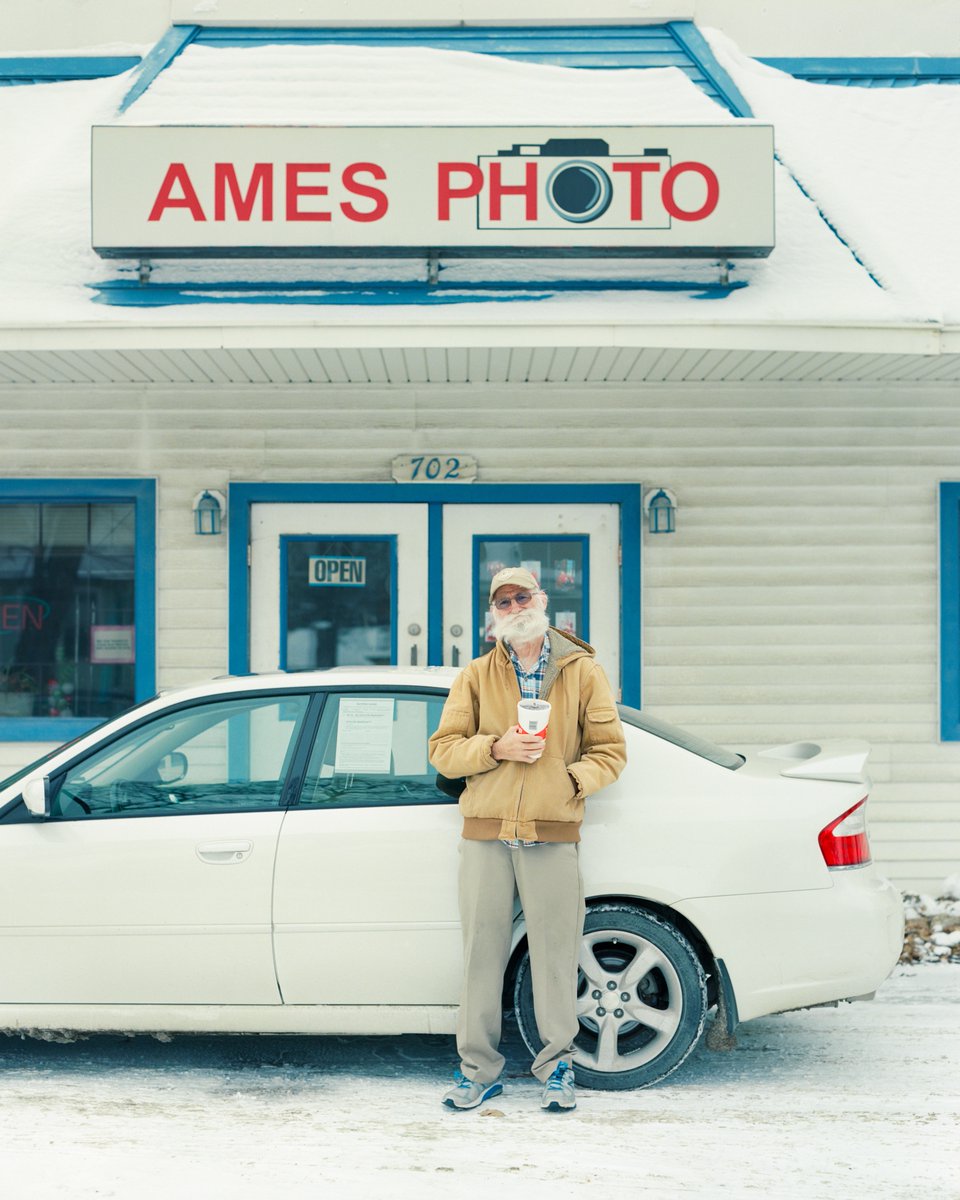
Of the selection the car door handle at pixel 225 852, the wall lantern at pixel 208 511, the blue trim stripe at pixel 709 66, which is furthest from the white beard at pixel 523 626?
the blue trim stripe at pixel 709 66

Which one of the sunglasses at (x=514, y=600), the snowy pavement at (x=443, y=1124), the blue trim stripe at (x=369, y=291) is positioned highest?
the blue trim stripe at (x=369, y=291)

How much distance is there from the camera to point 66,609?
300 inches

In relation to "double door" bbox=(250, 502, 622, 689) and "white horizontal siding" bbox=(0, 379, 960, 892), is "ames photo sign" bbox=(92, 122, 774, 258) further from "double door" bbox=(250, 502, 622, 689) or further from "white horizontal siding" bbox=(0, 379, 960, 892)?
"double door" bbox=(250, 502, 622, 689)

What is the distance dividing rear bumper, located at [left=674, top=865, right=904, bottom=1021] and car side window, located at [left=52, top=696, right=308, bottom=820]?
1596 millimetres

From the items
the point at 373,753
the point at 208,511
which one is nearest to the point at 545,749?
the point at 373,753

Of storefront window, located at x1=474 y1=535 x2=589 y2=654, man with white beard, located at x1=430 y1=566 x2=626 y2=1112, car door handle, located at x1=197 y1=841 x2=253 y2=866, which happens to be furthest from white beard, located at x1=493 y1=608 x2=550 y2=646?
storefront window, located at x1=474 y1=535 x2=589 y2=654

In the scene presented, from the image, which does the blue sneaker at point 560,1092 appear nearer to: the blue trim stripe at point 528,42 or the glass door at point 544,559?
the glass door at point 544,559

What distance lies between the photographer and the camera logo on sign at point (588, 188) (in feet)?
22.2

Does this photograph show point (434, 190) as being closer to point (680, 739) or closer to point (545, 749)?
point (680, 739)

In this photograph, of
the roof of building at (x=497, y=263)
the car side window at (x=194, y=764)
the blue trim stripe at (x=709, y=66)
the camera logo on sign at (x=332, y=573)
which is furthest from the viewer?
the blue trim stripe at (x=709, y=66)

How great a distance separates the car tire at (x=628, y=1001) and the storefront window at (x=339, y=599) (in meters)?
3.48

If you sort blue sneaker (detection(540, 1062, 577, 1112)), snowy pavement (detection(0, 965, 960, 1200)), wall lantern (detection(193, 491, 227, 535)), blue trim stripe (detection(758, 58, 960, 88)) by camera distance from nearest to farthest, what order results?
snowy pavement (detection(0, 965, 960, 1200)) → blue sneaker (detection(540, 1062, 577, 1112)) → wall lantern (detection(193, 491, 227, 535)) → blue trim stripe (detection(758, 58, 960, 88))

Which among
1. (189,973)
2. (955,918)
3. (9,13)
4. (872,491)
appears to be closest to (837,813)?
(189,973)

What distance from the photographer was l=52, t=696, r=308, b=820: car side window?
4.46 metres
